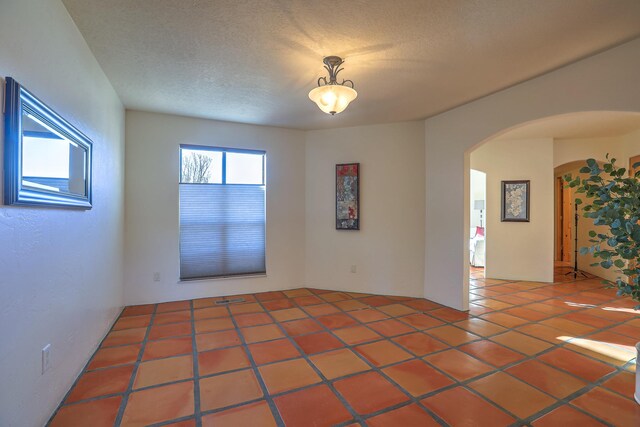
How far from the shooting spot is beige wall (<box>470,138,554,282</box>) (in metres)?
5.58

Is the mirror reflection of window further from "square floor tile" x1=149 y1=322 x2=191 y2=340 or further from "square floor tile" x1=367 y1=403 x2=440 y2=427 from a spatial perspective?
"square floor tile" x1=367 y1=403 x2=440 y2=427

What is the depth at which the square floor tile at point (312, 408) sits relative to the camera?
1865 millimetres

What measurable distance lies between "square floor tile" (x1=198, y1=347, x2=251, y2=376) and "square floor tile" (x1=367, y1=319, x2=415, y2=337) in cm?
144

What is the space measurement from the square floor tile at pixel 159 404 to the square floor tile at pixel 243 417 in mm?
185

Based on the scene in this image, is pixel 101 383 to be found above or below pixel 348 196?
below

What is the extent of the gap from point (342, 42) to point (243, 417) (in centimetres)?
280

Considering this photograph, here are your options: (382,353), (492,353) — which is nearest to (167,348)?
(382,353)

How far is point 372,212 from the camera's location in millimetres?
4746

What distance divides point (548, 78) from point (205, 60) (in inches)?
128

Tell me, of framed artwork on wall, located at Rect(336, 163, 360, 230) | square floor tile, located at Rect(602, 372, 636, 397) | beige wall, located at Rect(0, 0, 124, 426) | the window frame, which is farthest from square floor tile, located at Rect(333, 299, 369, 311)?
beige wall, located at Rect(0, 0, 124, 426)

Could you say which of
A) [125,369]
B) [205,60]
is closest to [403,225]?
[205,60]

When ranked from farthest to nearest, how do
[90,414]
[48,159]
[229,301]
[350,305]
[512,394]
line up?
[229,301]
[350,305]
[512,394]
[90,414]
[48,159]

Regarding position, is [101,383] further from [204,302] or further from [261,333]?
[204,302]

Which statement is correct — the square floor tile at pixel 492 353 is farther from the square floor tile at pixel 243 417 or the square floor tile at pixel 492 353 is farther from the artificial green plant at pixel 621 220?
the square floor tile at pixel 243 417
